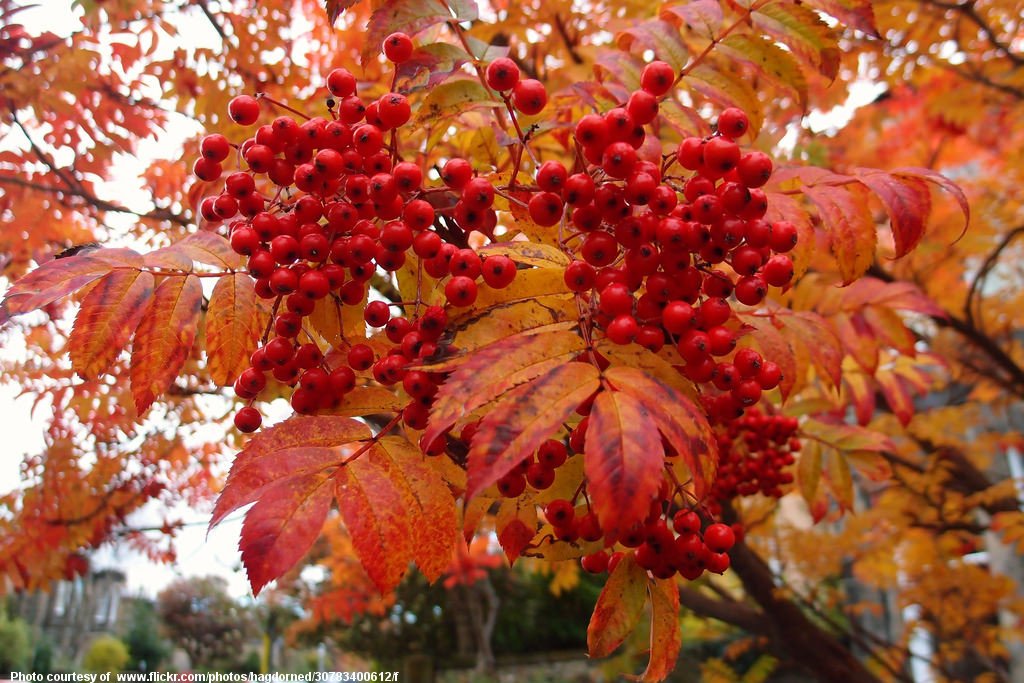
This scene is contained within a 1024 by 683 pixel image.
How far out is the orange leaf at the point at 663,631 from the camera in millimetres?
1142

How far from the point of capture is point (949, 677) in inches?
184

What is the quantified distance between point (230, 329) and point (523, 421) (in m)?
0.72

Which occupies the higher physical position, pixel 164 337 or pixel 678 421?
pixel 164 337

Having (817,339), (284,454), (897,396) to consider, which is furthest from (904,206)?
(897,396)

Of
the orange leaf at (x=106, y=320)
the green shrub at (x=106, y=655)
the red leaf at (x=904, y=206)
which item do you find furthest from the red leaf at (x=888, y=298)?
the green shrub at (x=106, y=655)

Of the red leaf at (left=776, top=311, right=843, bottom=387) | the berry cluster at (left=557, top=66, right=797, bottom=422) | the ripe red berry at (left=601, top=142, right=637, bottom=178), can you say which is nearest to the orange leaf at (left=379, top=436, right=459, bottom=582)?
the berry cluster at (left=557, top=66, right=797, bottom=422)

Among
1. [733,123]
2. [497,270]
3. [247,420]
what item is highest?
[733,123]

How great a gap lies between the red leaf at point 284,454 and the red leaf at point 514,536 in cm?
32

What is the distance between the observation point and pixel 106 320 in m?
1.16

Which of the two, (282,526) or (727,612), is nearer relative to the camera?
(282,526)

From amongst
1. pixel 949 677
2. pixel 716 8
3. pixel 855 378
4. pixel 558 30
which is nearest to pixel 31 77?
pixel 558 30

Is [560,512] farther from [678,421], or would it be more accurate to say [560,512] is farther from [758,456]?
[758,456]

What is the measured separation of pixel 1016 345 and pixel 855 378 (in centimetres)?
347

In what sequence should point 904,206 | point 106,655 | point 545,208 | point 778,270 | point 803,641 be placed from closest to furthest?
point 545,208 → point 778,270 → point 904,206 → point 803,641 → point 106,655
